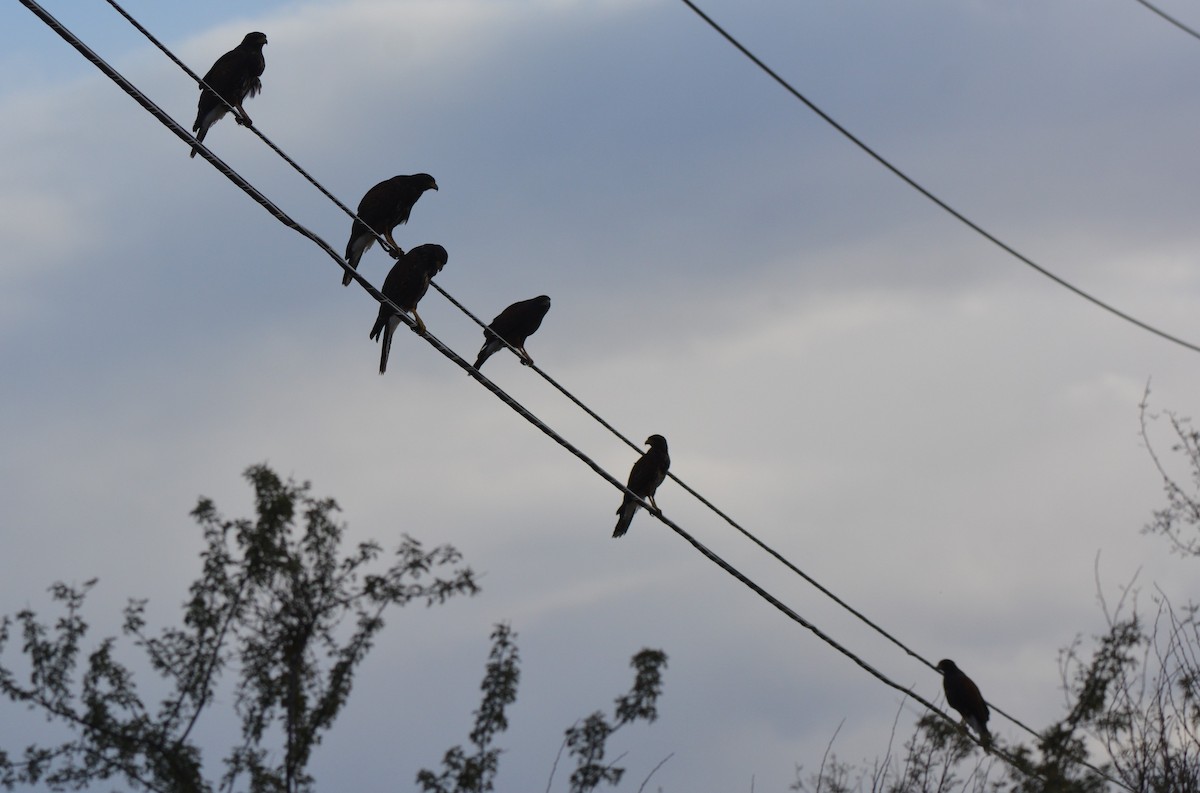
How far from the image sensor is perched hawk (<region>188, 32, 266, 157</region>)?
1060 cm

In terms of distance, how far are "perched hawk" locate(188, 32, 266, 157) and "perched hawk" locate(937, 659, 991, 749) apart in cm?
760

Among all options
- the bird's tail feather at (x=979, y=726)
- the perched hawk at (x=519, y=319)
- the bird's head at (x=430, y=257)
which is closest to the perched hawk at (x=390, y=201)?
the bird's head at (x=430, y=257)

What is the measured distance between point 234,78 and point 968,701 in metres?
8.09

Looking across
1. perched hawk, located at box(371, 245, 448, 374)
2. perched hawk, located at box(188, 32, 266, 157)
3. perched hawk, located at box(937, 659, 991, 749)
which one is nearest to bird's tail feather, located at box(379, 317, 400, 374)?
perched hawk, located at box(371, 245, 448, 374)

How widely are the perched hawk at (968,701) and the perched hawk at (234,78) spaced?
7.60 metres

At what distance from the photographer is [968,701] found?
1312 cm

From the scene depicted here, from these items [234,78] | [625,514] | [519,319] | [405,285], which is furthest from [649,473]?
[234,78]

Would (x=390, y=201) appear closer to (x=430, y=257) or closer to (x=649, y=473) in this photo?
(x=430, y=257)

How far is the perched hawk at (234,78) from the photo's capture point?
417 inches

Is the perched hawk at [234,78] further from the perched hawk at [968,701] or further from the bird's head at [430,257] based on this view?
the perched hawk at [968,701]

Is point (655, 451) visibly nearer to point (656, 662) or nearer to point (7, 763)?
point (656, 662)

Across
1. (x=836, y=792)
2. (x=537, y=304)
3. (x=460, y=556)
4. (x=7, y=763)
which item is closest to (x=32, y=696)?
(x=7, y=763)

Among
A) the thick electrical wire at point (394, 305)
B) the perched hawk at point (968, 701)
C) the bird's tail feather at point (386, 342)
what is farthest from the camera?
the perched hawk at point (968, 701)

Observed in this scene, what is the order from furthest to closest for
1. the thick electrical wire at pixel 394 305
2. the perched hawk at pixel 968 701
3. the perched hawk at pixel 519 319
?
the perched hawk at pixel 968 701, the perched hawk at pixel 519 319, the thick electrical wire at pixel 394 305
